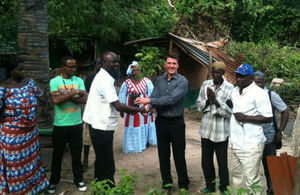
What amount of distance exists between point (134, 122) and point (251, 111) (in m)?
3.29

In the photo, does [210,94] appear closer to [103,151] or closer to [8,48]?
[103,151]

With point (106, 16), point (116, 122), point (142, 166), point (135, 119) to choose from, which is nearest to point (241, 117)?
point (116, 122)

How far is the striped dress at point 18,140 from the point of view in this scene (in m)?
3.80

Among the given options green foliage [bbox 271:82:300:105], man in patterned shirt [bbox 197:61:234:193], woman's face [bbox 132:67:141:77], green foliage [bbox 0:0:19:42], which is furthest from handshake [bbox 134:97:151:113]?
green foliage [bbox 271:82:300:105]

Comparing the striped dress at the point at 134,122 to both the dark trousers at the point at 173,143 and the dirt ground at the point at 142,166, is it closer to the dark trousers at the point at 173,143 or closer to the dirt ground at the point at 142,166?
the dirt ground at the point at 142,166

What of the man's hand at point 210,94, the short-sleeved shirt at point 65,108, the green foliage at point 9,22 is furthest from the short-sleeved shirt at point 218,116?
the green foliage at point 9,22

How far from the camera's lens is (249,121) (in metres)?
3.47

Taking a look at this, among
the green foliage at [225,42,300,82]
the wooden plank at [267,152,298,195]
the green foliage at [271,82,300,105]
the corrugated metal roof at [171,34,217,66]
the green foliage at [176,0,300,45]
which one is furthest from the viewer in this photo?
the green foliage at [176,0,300,45]

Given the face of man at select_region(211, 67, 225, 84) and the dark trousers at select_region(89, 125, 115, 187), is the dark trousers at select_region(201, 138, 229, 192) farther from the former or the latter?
the dark trousers at select_region(89, 125, 115, 187)

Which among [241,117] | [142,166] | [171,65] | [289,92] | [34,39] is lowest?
[142,166]

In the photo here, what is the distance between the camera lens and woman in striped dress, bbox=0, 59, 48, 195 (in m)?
3.80

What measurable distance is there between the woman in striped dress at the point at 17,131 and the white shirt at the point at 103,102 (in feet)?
2.65

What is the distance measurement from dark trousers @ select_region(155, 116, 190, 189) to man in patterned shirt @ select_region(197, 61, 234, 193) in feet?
1.01

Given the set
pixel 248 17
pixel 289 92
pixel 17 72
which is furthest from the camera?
pixel 248 17
